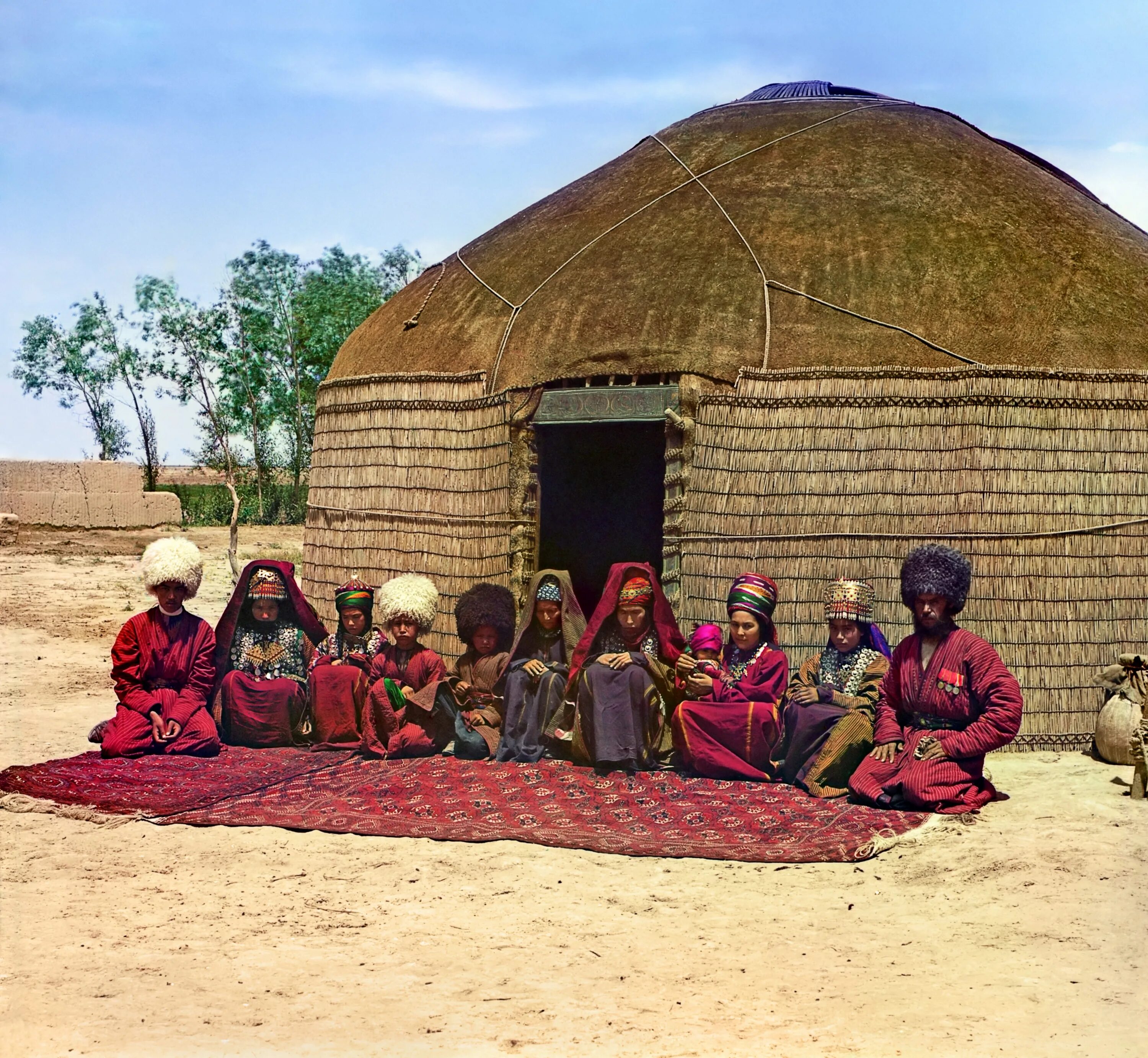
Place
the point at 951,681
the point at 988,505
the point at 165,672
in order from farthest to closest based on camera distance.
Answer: the point at 988,505, the point at 165,672, the point at 951,681

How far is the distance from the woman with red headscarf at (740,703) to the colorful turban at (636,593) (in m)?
0.38

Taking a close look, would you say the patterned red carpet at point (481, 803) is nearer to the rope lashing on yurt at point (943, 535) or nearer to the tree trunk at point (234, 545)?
the rope lashing on yurt at point (943, 535)

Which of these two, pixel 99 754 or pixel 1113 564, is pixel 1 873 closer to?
pixel 99 754

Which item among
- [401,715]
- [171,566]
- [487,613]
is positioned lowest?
[401,715]

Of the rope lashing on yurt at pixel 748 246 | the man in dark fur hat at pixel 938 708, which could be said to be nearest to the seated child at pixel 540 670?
the man in dark fur hat at pixel 938 708

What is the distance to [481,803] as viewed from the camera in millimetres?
6371

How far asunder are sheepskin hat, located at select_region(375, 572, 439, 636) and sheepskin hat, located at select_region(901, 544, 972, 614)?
7.98 ft

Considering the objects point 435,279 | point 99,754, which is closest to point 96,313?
point 435,279

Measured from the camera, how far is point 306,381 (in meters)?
24.9

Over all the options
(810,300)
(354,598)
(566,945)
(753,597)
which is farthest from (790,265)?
(566,945)

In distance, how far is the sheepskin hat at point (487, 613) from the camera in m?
7.57

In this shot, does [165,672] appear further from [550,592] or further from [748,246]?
[748,246]

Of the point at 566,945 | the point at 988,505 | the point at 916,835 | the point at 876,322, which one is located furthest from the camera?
the point at 876,322

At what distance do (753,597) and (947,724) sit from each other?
117cm
